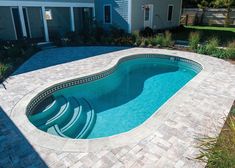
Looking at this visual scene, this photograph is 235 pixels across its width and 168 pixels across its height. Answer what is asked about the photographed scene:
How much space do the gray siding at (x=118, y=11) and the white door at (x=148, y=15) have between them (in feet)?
7.19

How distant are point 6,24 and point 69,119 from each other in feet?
36.7

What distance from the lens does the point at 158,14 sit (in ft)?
60.2

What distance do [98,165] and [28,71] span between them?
6574 millimetres

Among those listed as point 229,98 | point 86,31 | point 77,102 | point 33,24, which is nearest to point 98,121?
point 77,102

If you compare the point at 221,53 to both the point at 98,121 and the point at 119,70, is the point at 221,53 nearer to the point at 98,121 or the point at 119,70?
the point at 119,70

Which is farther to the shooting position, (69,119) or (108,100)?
(108,100)

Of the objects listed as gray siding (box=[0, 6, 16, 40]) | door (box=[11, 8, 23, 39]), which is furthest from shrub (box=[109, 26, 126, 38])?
gray siding (box=[0, 6, 16, 40])

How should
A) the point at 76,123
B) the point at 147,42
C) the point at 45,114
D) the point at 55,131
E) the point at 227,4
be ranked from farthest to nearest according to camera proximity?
the point at 227,4, the point at 147,42, the point at 45,114, the point at 76,123, the point at 55,131

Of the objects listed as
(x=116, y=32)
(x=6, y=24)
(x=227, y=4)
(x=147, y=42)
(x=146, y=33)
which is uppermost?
(x=227, y=4)

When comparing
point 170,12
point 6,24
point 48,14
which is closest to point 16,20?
point 6,24

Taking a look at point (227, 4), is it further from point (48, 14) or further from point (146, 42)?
point (48, 14)

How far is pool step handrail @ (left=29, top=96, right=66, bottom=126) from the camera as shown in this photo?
18.1ft

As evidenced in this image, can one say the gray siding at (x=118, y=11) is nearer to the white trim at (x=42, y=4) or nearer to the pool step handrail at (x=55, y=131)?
the white trim at (x=42, y=4)

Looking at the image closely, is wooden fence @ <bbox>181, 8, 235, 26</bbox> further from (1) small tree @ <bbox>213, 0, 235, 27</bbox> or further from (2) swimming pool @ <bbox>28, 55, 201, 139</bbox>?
(2) swimming pool @ <bbox>28, 55, 201, 139</bbox>
